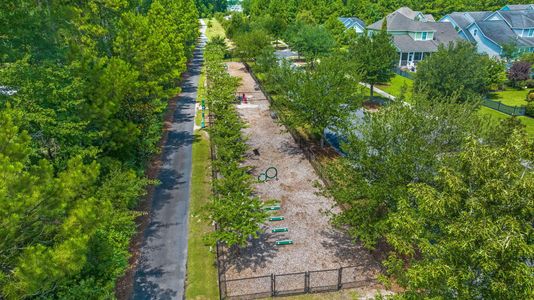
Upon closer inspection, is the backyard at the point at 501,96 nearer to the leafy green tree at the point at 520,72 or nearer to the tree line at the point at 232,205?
the leafy green tree at the point at 520,72

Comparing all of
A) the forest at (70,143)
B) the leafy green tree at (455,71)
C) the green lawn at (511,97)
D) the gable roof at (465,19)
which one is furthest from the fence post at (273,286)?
the gable roof at (465,19)

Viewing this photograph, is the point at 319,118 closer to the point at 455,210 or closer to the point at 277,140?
the point at 277,140

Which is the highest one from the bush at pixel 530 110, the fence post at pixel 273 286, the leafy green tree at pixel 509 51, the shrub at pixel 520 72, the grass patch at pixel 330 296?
the leafy green tree at pixel 509 51

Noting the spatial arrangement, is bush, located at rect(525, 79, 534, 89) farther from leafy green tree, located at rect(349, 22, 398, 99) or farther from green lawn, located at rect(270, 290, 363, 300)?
green lawn, located at rect(270, 290, 363, 300)

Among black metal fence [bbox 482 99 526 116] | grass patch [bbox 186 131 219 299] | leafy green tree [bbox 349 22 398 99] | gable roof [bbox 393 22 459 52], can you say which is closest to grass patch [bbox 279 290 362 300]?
grass patch [bbox 186 131 219 299]

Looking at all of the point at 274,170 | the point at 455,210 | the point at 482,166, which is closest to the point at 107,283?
the point at 455,210

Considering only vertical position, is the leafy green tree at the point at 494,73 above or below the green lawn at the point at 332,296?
above

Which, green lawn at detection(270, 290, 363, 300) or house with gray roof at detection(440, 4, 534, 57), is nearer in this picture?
green lawn at detection(270, 290, 363, 300)
